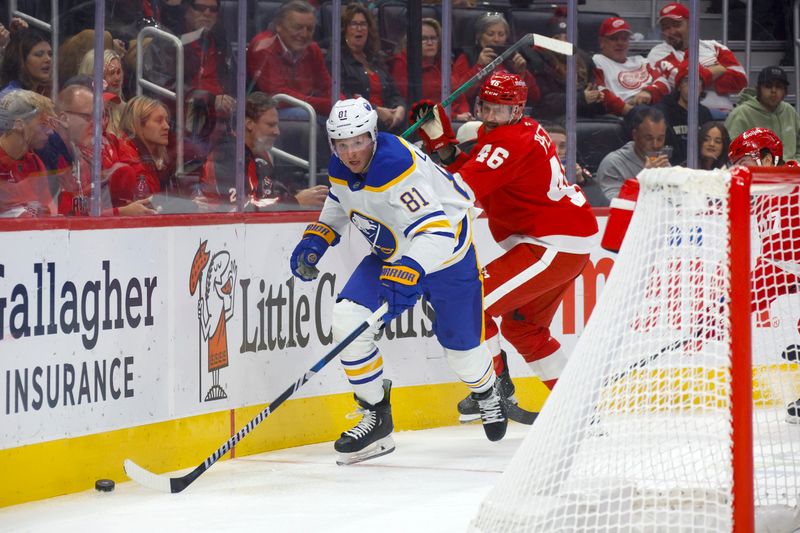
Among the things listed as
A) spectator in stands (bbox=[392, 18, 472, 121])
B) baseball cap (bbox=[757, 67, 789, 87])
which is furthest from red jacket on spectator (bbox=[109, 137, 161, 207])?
baseball cap (bbox=[757, 67, 789, 87])

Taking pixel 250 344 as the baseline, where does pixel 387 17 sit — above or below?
above

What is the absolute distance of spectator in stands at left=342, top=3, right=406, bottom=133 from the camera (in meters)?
5.51

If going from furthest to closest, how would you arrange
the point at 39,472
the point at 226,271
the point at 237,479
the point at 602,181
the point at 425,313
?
1. the point at 602,181
2. the point at 425,313
3. the point at 226,271
4. the point at 237,479
5. the point at 39,472

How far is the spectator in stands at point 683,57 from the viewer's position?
266 inches

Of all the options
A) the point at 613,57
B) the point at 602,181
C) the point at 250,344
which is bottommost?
the point at 250,344

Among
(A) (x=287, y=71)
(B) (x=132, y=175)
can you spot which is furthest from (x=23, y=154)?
(A) (x=287, y=71)

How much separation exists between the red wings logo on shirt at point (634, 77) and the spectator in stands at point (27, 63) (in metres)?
3.20

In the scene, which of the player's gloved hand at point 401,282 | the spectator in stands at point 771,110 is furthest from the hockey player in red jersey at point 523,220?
the spectator in stands at point 771,110

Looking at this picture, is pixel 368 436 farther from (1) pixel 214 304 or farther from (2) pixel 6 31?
(2) pixel 6 31

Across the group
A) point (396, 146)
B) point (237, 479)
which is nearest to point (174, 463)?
point (237, 479)

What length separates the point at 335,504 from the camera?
13.2ft

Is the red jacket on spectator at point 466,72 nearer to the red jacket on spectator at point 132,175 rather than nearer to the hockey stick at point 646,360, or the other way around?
the red jacket on spectator at point 132,175

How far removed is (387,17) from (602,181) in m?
1.38

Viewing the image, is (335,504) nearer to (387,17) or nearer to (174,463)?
(174,463)
